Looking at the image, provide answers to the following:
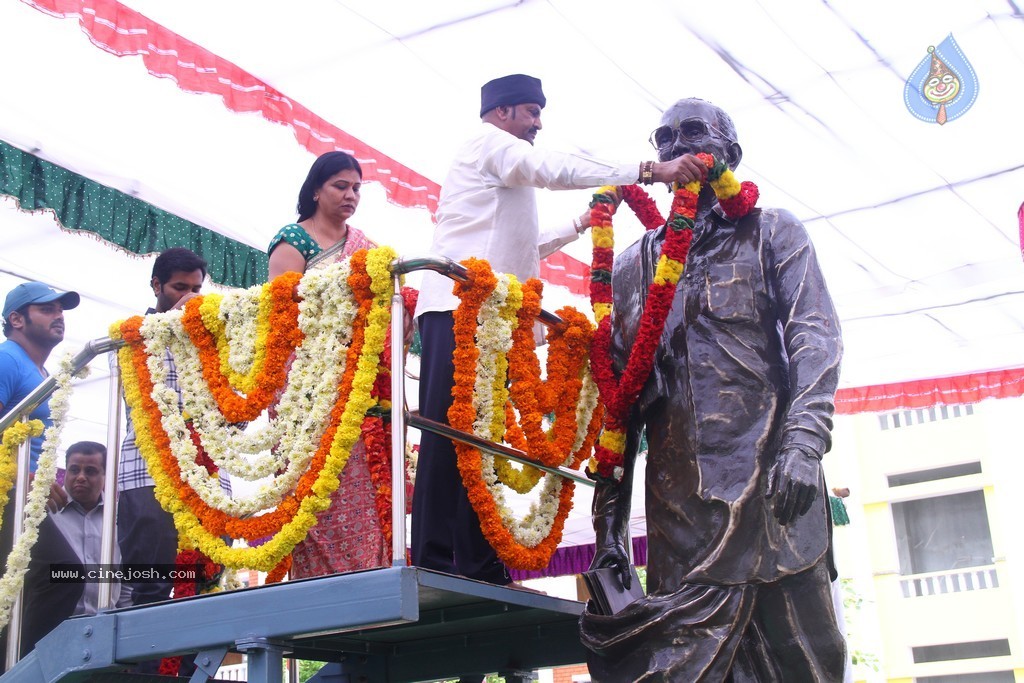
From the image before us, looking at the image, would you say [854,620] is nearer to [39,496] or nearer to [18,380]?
[18,380]

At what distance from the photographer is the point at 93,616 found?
11.3 ft

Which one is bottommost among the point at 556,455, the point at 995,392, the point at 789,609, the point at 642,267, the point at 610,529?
the point at 789,609

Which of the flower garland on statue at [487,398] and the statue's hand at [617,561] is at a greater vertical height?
the flower garland on statue at [487,398]

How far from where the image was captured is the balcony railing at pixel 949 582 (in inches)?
812

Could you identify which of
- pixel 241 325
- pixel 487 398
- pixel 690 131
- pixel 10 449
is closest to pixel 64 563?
pixel 10 449

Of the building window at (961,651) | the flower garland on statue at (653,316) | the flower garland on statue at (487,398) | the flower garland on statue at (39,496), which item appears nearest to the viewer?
the flower garland on statue at (653,316)

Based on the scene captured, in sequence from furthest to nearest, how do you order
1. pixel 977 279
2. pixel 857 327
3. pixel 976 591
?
1. pixel 976 591
2. pixel 857 327
3. pixel 977 279

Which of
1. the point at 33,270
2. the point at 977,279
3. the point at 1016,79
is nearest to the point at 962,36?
the point at 1016,79

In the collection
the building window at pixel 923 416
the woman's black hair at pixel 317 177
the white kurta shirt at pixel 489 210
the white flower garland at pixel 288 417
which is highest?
the building window at pixel 923 416

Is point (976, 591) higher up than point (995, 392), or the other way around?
point (995, 392)

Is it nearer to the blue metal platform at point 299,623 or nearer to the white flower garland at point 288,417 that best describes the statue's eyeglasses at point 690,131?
the white flower garland at point 288,417

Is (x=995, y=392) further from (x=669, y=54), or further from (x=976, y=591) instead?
(x=976, y=591)

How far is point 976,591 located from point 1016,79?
52.5ft

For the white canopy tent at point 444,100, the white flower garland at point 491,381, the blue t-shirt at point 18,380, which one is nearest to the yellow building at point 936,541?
the white canopy tent at point 444,100
